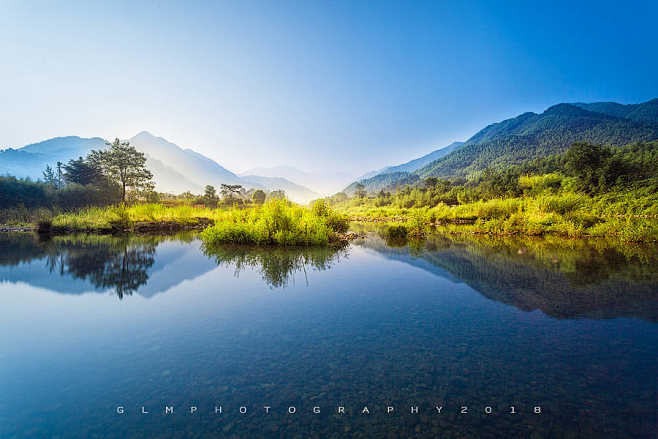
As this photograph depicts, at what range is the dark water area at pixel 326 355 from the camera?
1.97 meters

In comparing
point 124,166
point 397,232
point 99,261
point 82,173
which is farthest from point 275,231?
point 82,173

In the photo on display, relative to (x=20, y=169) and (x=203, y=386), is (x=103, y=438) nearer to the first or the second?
(x=203, y=386)

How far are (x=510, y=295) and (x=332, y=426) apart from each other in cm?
451

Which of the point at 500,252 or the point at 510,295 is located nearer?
the point at 510,295

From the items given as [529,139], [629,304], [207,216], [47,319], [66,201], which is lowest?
[629,304]

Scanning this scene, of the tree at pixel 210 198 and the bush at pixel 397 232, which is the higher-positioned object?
the tree at pixel 210 198

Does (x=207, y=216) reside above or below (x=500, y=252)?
above

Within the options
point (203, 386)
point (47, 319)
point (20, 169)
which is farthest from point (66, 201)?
point (20, 169)

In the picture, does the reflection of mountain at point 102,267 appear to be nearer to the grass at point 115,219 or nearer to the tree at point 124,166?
the grass at point 115,219

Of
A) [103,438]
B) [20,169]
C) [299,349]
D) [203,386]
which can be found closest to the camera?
[103,438]

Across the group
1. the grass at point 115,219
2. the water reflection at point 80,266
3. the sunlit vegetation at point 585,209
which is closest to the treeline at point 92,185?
the grass at point 115,219

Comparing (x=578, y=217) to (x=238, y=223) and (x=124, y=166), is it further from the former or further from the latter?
(x=124, y=166)

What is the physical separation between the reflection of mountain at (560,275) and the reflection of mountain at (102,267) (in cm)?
637

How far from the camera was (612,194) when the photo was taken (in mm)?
20375
